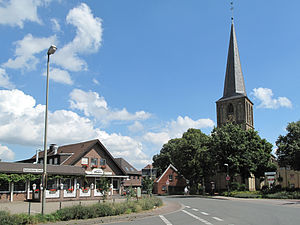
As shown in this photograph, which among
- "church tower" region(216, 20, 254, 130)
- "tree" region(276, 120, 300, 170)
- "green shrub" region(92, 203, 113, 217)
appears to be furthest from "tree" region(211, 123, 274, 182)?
"green shrub" region(92, 203, 113, 217)

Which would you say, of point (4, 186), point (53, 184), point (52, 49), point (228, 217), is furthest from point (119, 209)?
point (53, 184)

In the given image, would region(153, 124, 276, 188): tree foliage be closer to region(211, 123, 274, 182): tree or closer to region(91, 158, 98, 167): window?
region(211, 123, 274, 182): tree

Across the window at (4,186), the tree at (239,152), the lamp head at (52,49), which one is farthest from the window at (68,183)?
the tree at (239,152)

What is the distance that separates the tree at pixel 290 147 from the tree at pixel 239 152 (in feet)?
15.2

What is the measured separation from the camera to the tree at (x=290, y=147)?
130ft

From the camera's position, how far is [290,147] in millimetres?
40562

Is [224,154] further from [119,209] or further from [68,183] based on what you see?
[119,209]

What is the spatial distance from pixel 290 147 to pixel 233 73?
37.1m

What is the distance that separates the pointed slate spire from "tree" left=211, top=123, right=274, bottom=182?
26414 mm

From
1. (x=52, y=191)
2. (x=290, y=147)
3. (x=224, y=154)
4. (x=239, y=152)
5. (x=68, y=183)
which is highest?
(x=290, y=147)

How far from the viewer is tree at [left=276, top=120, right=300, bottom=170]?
130 feet

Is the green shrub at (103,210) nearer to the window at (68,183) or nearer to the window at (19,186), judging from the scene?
the window at (19,186)

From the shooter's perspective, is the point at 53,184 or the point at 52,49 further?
the point at 53,184

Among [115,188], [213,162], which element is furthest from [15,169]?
[213,162]
